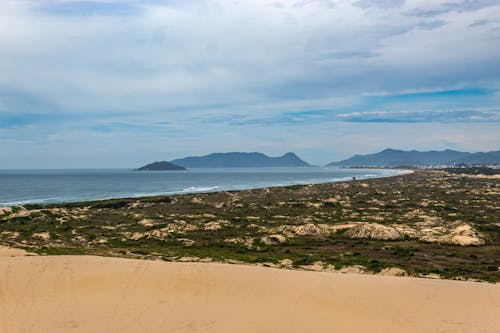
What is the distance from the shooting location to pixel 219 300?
19.6 m

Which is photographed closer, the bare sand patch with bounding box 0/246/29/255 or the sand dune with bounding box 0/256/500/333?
the sand dune with bounding box 0/256/500/333

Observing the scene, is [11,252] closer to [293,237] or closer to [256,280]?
[256,280]

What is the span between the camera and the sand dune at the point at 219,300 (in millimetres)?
16516

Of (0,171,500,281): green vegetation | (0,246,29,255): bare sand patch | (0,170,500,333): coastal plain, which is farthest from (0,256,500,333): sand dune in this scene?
(0,171,500,281): green vegetation

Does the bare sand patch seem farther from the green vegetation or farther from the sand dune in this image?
the sand dune

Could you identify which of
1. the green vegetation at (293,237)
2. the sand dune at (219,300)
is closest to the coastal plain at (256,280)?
the sand dune at (219,300)

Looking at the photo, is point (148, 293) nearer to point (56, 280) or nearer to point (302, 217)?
point (56, 280)

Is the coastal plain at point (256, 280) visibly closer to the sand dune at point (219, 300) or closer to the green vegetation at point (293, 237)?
the sand dune at point (219, 300)

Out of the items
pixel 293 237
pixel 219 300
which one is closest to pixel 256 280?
pixel 219 300

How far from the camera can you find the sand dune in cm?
1652

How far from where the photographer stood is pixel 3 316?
1692cm

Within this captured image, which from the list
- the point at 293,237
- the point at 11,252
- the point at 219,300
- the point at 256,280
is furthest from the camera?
the point at 293,237

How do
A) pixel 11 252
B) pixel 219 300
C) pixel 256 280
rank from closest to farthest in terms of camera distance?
1. pixel 219 300
2. pixel 256 280
3. pixel 11 252

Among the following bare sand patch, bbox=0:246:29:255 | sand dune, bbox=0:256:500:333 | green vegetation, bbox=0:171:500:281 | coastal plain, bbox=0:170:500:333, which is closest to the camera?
sand dune, bbox=0:256:500:333
